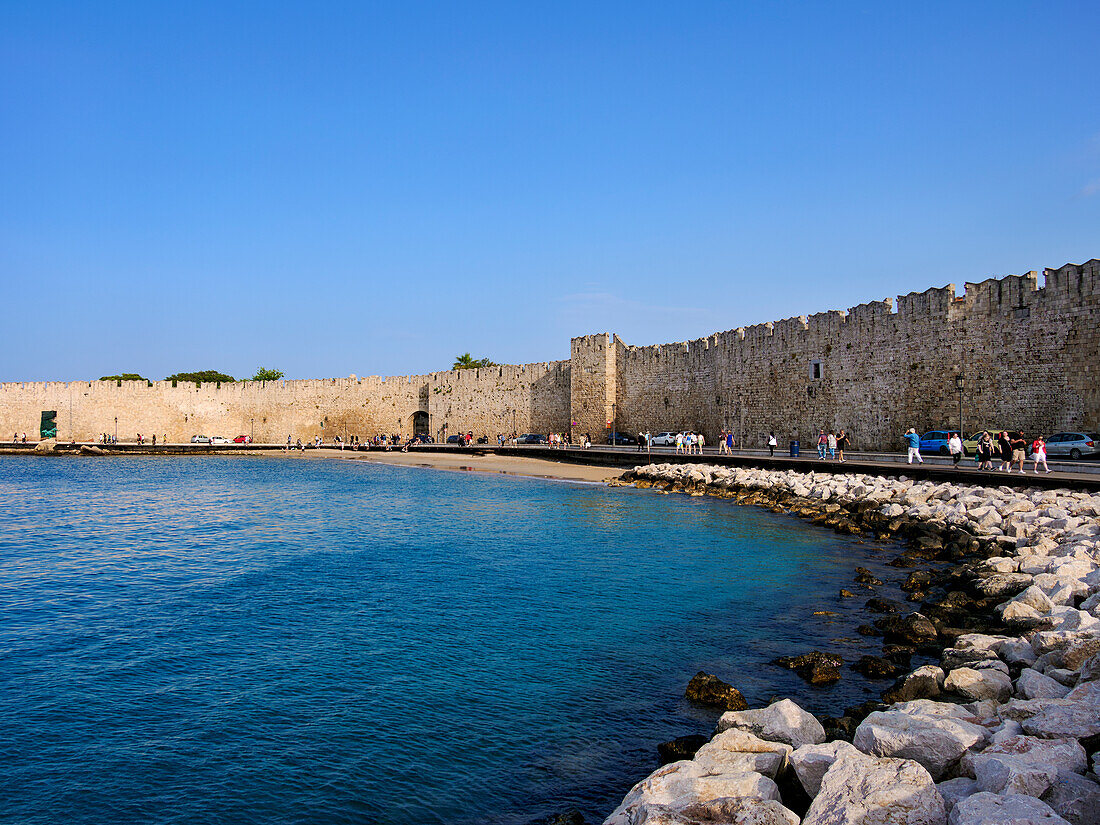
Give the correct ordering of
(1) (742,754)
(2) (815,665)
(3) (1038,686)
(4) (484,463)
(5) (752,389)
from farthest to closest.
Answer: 1. (4) (484,463)
2. (5) (752,389)
3. (2) (815,665)
4. (3) (1038,686)
5. (1) (742,754)

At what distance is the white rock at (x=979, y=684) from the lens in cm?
570

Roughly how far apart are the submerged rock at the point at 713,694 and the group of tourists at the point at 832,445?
54.7 ft

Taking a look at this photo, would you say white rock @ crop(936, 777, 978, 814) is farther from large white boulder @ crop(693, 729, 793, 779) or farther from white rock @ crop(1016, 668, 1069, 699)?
white rock @ crop(1016, 668, 1069, 699)

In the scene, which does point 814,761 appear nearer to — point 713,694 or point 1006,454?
point 713,694

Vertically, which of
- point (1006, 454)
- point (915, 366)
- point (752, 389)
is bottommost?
point (1006, 454)

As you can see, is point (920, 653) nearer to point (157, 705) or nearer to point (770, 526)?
point (157, 705)

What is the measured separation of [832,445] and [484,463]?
18.0 metres

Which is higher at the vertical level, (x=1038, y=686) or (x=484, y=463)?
(x=484, y=463)

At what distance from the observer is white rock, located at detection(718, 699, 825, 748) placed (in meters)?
5.01

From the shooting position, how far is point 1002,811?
133 inches

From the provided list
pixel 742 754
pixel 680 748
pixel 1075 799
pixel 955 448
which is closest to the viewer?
pixel 1075 799

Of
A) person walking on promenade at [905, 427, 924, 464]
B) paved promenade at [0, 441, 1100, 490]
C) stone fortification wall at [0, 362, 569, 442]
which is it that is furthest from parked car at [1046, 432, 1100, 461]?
stone fortification wall at [0, 362, 569, 442]

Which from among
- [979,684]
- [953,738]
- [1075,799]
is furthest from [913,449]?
[1075,799]

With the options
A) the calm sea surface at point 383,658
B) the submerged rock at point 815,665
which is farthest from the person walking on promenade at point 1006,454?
the submerged rock at point 815,665
